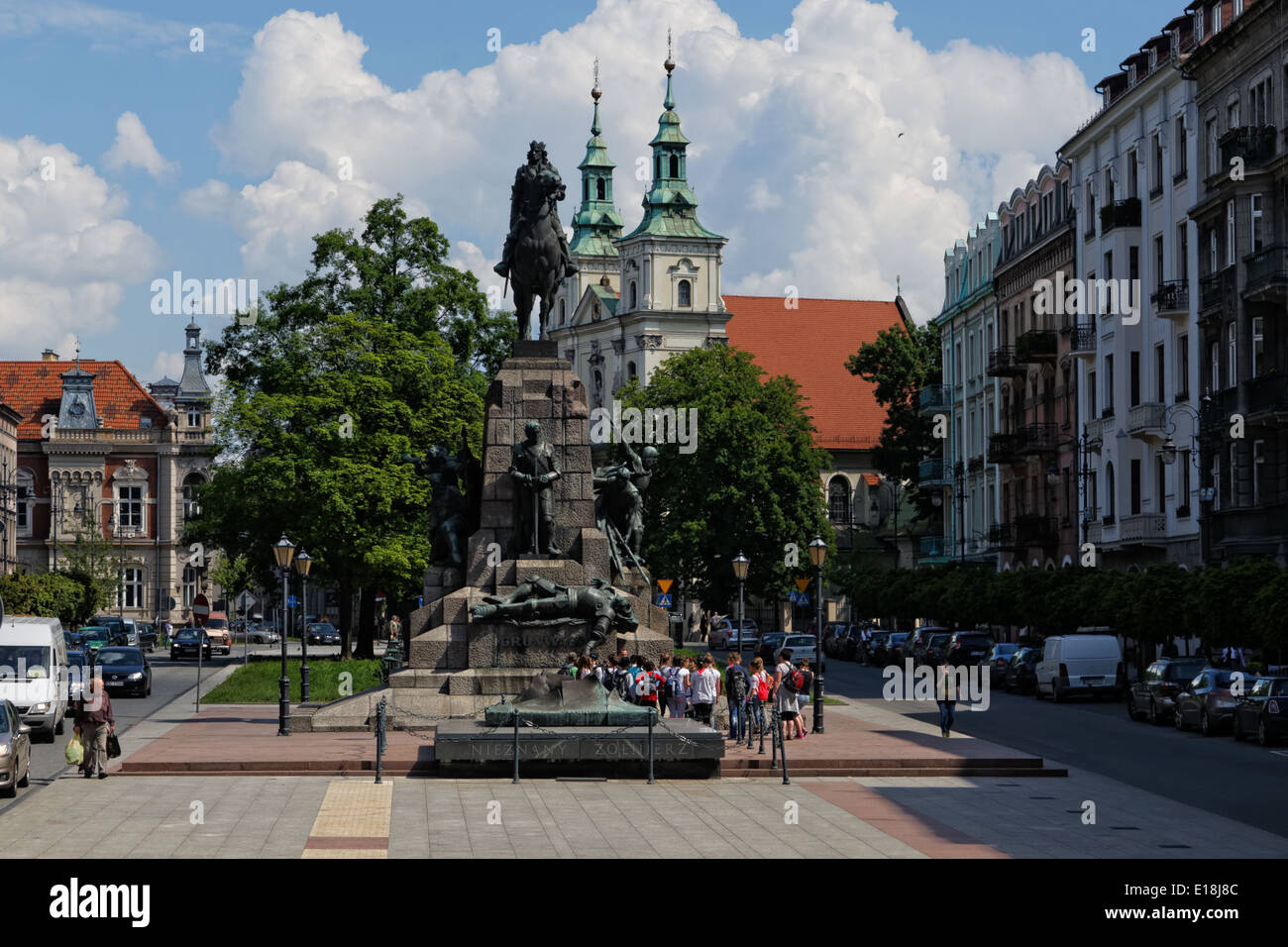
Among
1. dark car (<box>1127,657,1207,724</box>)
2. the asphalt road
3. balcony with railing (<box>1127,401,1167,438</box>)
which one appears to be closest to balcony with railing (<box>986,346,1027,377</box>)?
balcony with railing (<box>1127,401,1167,438</box>)

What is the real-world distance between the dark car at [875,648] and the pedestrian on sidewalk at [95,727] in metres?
47.7

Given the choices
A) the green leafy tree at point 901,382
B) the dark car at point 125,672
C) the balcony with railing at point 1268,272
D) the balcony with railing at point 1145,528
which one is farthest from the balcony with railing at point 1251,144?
the green leafy tree at point 901,382

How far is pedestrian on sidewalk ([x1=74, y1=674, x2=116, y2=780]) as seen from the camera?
91.6 feet

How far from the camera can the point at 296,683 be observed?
53.0 metres

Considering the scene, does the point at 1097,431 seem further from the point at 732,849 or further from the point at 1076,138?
the point at 732,849

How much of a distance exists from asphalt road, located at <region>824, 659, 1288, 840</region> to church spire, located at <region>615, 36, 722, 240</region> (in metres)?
75.2

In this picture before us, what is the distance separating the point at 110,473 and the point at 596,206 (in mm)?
35468

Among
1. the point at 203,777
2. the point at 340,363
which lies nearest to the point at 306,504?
the point at 340,363

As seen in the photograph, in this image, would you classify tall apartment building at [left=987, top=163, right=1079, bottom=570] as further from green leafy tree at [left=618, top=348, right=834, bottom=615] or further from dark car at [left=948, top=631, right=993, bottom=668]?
dark car at [left=948, top=631, right=993, bottom=668]

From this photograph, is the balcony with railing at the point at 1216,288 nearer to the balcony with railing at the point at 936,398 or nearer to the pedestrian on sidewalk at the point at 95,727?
the pedestrian on sidewalk at the point at 95,727

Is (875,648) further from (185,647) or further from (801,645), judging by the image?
(185,647)

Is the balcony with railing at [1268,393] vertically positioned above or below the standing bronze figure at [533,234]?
below

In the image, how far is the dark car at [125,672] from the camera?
2060 inches

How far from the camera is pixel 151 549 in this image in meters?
130
